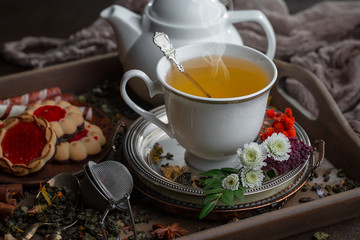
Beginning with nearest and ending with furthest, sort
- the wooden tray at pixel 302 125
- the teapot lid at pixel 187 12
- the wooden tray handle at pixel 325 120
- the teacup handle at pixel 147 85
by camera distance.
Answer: the wooden tray at pixel 302 125
the teacup handle at pixel 147 85
the wooden tray handle at pixel 325 120
the teapot lid at pixel 187 12

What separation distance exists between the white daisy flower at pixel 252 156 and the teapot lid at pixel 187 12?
45 cm

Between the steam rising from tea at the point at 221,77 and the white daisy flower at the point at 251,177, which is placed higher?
the steam rising from tea at the point at 221,77

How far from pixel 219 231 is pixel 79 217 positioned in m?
0.30

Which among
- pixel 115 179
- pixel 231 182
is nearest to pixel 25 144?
pixel 115 179

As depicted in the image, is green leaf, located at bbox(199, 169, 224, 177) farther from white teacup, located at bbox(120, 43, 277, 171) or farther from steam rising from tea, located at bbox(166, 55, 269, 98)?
steam rising from tea, located at bbox(166, 55, 269, 98)

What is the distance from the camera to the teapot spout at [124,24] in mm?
1397

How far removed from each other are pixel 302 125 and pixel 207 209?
50 centimetres

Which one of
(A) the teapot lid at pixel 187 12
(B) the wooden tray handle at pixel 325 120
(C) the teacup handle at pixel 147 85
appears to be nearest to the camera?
(C) the teacup handle at pixel 147 85

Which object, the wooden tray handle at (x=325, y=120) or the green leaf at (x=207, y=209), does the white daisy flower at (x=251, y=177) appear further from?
the wooden tray handle at (x=325, y=120)

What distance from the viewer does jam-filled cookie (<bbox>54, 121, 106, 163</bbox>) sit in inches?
47.6

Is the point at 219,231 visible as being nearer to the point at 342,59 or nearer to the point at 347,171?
the point at 347,171

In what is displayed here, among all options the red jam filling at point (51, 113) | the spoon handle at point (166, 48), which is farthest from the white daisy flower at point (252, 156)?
the red jam filling at point (51, 113)

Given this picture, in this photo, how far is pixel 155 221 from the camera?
1.07 metres

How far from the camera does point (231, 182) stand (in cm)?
101
